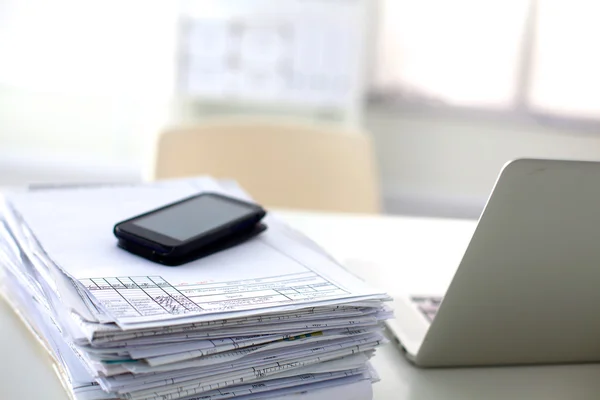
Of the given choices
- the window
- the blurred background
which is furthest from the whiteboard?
the window

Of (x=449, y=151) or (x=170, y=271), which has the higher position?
(x=170, y=271)

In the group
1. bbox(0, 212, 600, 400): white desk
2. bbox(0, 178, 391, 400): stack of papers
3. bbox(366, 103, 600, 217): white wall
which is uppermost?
bbox(0, 178, 391, 400): stack of papers

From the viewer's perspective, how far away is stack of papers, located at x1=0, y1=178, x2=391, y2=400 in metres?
0.50

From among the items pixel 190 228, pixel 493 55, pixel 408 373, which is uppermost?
pixel 493 55

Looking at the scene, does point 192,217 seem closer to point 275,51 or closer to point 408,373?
point 408,373

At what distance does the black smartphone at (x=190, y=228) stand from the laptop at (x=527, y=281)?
177mm

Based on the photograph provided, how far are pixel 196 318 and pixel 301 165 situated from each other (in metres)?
0.92

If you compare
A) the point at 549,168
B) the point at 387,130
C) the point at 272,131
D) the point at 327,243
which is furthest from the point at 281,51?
the point at 549,168

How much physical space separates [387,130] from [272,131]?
5.47 feet

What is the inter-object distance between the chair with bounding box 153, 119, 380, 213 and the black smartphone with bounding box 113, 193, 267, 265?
61 cm

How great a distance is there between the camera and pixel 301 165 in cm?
141

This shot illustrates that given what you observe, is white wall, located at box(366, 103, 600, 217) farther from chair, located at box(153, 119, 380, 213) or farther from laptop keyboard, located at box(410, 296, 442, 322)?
laptop keyboard, located at box(410, 296, 442, 322)

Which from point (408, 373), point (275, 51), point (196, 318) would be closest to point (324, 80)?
point (275, 51)

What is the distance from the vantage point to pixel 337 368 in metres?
0.57
